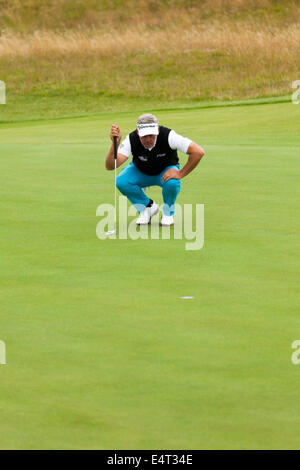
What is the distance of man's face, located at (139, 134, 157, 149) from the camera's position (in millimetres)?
10964

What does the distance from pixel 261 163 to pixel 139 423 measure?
12121 mm

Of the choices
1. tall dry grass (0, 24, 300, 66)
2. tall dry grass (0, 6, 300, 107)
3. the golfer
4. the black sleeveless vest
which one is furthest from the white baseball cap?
tall dry grass (0, 24, 300, 66)

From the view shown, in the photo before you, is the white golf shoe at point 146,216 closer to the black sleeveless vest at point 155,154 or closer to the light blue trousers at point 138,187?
the light blue trousers at point 138,187

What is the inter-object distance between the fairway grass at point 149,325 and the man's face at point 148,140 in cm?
114

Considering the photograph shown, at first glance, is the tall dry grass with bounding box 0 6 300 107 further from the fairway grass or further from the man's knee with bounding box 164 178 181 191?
the man's knee with bounding box 164 178 181 191

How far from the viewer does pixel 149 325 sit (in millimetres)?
7141

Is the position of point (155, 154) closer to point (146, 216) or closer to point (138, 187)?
Result: point (138, 187)

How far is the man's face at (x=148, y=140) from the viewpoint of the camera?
10964 millimetres

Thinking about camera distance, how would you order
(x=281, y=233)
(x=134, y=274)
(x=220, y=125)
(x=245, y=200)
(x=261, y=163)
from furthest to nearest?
(x=220, y=125), (x=261, y=163), (x=245, y=200), (x=281, y=233), (x=134, y=274)

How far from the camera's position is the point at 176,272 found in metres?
8.96

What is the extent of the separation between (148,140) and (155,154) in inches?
15.3

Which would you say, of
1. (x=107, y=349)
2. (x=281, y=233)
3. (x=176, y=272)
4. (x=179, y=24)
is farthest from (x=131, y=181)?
(x=179, y=24)

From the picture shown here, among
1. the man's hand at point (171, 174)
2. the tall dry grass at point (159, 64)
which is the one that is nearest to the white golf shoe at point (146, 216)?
the man's hand at point (171, 174)
